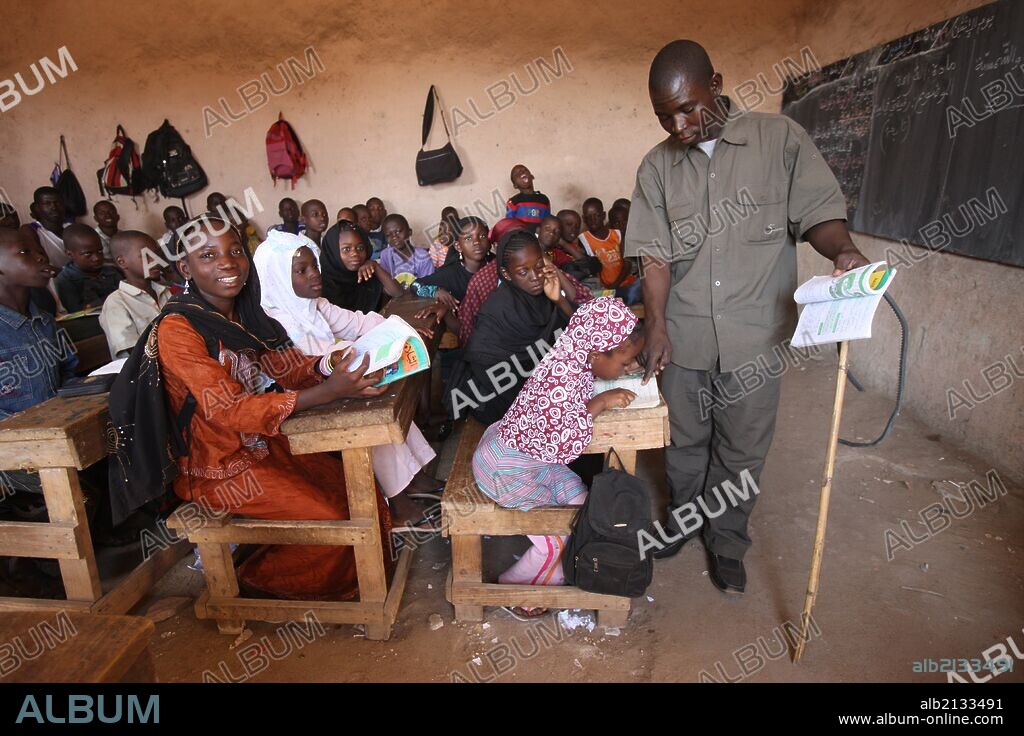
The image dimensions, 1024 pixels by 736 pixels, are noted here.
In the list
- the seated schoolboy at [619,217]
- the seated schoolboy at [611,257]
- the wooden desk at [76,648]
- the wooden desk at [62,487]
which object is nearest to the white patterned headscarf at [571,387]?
the wooden desk at [76,648]

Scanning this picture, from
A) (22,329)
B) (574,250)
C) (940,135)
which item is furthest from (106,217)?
(940,135)

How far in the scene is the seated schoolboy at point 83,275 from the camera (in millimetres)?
3559

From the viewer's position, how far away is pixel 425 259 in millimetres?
5246

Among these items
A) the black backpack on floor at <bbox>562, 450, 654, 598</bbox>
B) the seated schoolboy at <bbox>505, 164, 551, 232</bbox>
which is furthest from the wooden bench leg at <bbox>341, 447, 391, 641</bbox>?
the seated schoolboy at <bbox>505, 164, 551, 232</bbox>

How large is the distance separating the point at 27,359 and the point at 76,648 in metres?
2.09

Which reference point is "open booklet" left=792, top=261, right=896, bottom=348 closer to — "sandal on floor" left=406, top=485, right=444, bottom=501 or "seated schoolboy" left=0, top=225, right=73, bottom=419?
"sandal on floor" left=406, top=485, right=444, bottom=501

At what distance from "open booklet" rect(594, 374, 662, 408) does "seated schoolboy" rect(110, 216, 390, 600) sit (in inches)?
32.0

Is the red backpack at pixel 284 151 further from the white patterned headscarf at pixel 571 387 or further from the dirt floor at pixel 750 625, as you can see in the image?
the white patterned headscarf at pixel 571 387

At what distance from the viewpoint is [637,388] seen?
2135mm

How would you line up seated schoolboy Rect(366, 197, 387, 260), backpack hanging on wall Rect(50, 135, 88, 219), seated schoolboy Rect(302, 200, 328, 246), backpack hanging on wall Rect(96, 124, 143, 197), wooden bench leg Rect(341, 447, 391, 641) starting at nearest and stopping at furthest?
wooden bench leg Rect(341, 447, 391, 641) < seated schoolboy Rect(366, 197, 387, 260) < seated schoolboy Rect(302, 200, 328, 246) < backpack hanging on wall Rect(96, 124, 143, 197) < backpack hanging on wall Rect(50, 135, 88, 219)

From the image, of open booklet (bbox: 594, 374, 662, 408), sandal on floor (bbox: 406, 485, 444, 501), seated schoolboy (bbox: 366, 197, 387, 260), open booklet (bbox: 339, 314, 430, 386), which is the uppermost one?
seated schoolboy (bbox: 366, 197, 387, 260)

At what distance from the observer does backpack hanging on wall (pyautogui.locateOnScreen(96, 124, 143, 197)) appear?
6320mm
